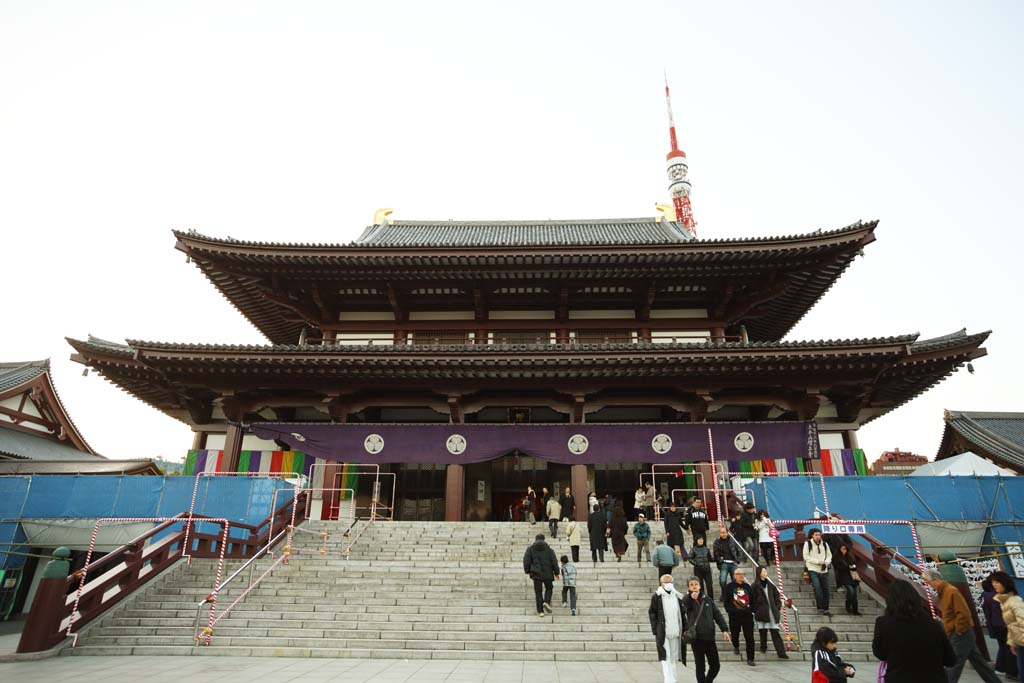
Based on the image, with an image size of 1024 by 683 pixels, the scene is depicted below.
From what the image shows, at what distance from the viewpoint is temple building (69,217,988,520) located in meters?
16.6

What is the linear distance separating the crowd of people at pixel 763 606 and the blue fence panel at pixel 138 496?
11.0 m

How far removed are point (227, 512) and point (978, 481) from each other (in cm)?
1981

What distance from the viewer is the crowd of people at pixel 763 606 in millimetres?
5016

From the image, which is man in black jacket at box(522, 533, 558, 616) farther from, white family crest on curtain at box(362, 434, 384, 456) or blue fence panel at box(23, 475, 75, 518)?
blue fence panel at box(23, 475, 75, 518)

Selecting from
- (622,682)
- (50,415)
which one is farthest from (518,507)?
(50,415)

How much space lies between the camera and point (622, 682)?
8039 millimetres

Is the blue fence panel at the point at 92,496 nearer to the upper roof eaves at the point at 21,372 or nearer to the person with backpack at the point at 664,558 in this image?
the upper roof eaves at the point at 21,372

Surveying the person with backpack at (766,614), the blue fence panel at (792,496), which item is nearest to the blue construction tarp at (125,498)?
the person with backpack at (766,614)

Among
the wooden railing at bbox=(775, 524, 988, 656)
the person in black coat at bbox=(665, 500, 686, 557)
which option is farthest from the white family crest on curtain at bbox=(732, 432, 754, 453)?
the person in black coat at bbox=(665, 500, 686, 557)

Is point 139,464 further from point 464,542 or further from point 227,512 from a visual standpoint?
point 464,542

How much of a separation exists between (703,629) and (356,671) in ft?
17.4

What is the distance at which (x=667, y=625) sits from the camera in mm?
7566

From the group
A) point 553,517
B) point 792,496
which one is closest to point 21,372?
point 553,517

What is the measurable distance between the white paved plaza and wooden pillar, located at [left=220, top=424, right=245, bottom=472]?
824cm
